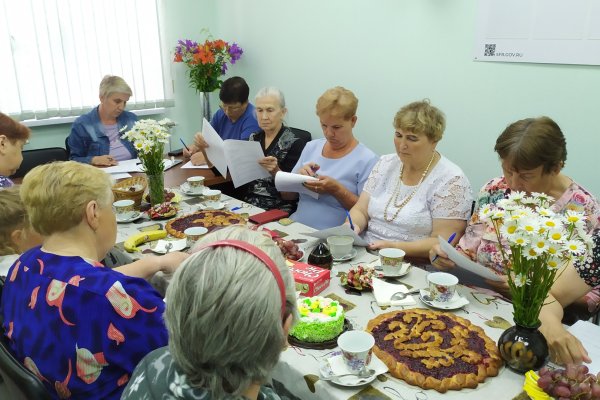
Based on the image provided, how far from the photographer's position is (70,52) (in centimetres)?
367

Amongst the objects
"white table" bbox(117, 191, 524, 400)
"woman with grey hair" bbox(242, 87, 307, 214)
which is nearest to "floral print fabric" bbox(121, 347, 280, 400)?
"white table" bbox(117, 191, 524, 400)

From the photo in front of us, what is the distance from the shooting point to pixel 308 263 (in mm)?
1696

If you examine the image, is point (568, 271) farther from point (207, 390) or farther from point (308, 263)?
point (207, 390)

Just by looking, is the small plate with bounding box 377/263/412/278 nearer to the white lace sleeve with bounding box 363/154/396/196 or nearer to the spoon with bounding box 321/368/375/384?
the spoon with bounding box 321/368/375/384

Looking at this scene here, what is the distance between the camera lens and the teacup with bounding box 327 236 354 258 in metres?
1.75

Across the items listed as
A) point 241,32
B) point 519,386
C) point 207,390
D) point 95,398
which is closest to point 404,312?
point 519,386

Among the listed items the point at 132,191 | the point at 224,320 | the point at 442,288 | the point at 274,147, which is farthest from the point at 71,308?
the point at 274,147

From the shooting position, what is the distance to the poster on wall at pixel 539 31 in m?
2.21

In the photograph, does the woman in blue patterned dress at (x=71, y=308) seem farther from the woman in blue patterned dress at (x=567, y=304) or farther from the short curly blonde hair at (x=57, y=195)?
the woman in blue patterned dress at (x=567, y=304)

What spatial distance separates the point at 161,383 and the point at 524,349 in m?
0.82

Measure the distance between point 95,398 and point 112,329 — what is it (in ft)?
0.64

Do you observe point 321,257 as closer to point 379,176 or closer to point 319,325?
point 319,325

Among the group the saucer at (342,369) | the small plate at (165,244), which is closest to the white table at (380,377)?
the saucer at (342,369)

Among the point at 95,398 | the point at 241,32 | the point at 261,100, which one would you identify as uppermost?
the point at 241,32
